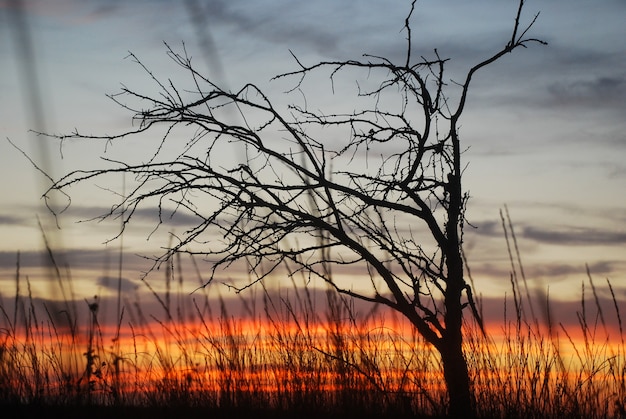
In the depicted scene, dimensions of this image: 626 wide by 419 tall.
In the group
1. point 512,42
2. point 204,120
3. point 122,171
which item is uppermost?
point 512,42

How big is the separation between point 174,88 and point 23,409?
2496 millimetres

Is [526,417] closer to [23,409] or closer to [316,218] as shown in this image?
[316,218]

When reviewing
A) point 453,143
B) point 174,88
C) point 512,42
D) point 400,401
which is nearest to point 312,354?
point 400,401

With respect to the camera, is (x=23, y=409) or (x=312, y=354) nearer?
(x=23, y=409)

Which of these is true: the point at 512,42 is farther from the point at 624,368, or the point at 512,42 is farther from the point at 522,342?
the point at 624,368

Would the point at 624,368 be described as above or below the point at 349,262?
below

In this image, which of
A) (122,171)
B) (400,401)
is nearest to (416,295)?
(400,401)

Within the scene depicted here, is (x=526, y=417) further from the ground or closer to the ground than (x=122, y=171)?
closer to the ground

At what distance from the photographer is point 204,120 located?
508cm

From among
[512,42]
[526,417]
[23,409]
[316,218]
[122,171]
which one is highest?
[512,42]

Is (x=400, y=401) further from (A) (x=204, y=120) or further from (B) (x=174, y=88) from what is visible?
(B) (x=174, y=88)

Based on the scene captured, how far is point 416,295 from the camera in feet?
16.3

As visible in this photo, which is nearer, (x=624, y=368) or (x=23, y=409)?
(x=23, y=409)

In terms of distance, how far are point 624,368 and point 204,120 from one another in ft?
11.8
